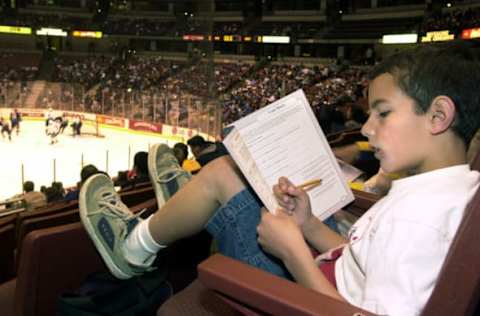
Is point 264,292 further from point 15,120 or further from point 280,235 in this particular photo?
point 15,120

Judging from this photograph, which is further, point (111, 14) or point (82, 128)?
point (111, 14)

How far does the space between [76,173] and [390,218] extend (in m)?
9.31

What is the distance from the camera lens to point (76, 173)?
9.45m

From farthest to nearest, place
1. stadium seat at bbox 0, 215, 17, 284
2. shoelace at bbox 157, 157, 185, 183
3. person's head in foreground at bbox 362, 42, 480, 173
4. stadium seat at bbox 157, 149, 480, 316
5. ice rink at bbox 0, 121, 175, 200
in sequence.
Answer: ice rink at bbox 0, 121, 175, 200 < stadium seat at bbox 0, 215, 17, 284 < shoelace at bbox 157, 157, 185, 183 < person's head in foreground at bbox 362, 42, 480, 173 < stadium seat at bbox 157, 149, 480, 316

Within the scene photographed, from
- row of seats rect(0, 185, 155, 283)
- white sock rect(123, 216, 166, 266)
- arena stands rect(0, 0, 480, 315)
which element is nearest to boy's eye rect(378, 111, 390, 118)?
white sock rect(123, 216, 166, 266)

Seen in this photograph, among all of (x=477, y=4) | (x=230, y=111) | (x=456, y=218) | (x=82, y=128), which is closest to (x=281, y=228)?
(x=456, y=218)

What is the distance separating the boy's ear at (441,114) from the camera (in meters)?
0.80

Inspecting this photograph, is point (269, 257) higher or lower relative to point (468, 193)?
lower

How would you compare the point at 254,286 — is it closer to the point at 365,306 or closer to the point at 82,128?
the point at 365,306

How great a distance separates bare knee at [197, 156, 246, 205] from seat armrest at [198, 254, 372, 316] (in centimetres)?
34

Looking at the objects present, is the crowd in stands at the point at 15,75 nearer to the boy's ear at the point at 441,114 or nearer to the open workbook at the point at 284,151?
the open workbook at the point at 284,151

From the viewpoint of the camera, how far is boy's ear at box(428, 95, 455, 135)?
796mm

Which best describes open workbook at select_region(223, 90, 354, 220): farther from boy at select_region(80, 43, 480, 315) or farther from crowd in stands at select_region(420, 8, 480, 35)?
crowd in stands at select_region(420, 8, 480, 35)

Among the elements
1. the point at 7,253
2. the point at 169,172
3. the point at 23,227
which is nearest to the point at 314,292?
the point at 169,172
